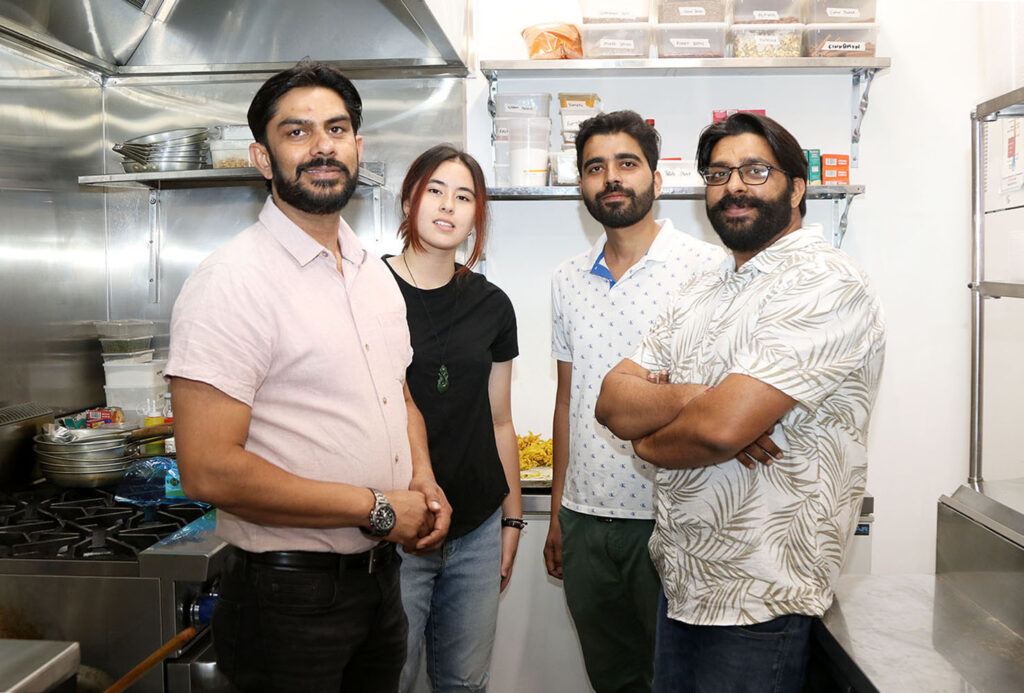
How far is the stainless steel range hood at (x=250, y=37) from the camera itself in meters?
2.79

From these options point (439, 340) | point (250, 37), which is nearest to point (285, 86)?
point (439, 340)

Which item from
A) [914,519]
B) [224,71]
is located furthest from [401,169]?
[914,519]

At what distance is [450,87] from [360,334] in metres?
1.72

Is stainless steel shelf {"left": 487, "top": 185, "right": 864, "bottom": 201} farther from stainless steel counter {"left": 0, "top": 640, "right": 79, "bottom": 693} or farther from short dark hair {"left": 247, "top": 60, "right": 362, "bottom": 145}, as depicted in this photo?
stainless steel counter {"left": 0, "top": 640, "right": 79, "bottom": 693}

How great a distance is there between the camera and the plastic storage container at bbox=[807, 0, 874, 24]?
2.62 m

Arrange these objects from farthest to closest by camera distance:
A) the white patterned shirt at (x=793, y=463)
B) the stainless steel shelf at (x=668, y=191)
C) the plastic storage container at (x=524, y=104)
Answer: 1. the plastic storage container at (x=524, y=104)
2. the stainless steel shelf at (x=668, y=191)
3. the white patterned shirt at (x=793, y=463)

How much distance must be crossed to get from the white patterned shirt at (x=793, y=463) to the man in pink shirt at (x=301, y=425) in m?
0.50

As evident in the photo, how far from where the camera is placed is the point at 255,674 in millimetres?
1364

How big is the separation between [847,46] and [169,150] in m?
2.13

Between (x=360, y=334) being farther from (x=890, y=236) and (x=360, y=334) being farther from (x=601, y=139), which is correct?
(x=890, y=236)

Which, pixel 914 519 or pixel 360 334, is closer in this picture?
pixel 360 334

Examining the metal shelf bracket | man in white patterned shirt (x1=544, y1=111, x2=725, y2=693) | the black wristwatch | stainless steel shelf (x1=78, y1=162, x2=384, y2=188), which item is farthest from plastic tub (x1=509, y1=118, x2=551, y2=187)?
the black wristwatch

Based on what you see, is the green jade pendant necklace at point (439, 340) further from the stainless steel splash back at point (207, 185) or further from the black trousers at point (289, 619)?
the stainless steel splash back at point (207, 185)

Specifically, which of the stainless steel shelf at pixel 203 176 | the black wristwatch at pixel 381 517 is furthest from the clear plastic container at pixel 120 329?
the black wristwatch at pixel 381 517
